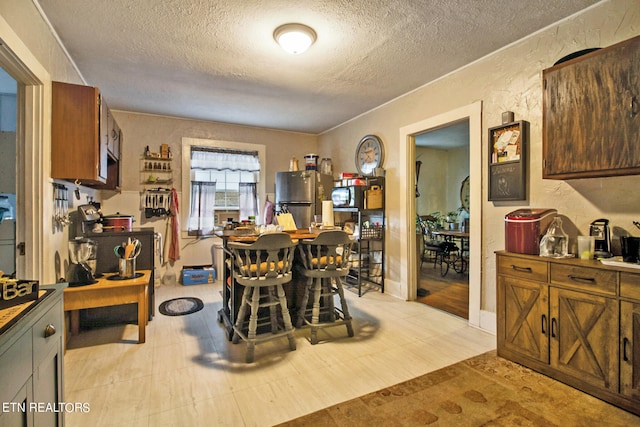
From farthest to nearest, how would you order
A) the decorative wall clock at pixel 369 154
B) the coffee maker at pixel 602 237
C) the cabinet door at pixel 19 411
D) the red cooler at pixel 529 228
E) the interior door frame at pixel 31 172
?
1. the decorative wall clock at pixel 369 154
2. the red cooler at pixel 529 228
3. the interior door frame at pixel 31 172
4. the coffee maker at pixel 602 237
5. the cabinet door at pixel 19 411

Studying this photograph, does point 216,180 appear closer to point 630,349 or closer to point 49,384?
point 49,384

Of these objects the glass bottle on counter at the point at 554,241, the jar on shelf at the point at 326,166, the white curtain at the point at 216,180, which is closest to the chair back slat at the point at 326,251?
the glass bottle on counter at the point at 554,241

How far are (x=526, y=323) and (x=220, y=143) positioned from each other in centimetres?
482

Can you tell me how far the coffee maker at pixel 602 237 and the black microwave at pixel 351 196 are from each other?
8.20 feet

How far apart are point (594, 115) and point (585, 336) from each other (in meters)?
1.42

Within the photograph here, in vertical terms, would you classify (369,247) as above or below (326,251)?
below

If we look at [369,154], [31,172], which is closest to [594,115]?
[369,154]

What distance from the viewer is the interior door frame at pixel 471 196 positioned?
2.98 meters

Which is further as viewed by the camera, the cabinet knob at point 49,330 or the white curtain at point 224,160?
the white curtain at point 224,160

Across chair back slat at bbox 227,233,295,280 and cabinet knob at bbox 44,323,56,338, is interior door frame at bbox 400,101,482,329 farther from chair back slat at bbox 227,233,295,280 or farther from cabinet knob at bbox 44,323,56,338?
cabinet knob at bbox 44,323,56,338

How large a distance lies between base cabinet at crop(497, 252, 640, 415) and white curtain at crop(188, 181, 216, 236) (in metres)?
4.25

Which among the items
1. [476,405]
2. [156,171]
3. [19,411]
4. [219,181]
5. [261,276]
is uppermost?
[156,171]

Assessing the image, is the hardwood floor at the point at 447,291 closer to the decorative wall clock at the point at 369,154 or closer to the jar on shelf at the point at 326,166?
the decorative wall clock at the point at 369,154

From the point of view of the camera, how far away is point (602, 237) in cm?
206
